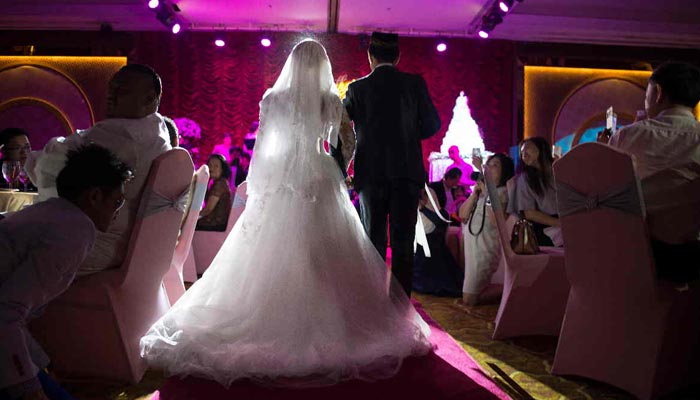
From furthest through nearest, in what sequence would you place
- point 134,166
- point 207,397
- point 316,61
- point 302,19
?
point 302,19, point 316,61, point 134,166, point 207,397

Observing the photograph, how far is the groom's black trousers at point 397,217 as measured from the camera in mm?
3103

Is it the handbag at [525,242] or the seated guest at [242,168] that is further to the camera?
the seated guest at [242,168]

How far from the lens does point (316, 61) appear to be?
10.2 feet

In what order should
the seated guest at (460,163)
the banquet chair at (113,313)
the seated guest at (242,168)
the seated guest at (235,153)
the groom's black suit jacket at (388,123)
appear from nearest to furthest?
the banquet chair at (113,313) < the groom's black suit jacket at (388,123) < the seated guest at (242,168) < the seated guest at (235,153) < the seated guest at (460,163)

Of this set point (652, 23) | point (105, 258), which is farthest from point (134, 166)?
point (652, 23)

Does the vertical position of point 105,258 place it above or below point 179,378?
above

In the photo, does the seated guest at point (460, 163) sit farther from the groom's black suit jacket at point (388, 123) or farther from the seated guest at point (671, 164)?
the seated guest at point (671, 164)

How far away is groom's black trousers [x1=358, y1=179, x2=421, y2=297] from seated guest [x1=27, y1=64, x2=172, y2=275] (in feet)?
4.13

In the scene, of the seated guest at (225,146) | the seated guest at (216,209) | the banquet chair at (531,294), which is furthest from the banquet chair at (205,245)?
the seated guest at (225,146)

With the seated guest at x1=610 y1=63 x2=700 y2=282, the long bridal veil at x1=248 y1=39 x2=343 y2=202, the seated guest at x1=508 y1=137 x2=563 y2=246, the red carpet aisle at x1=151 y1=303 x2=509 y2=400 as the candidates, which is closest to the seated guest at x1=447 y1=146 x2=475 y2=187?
the seated guest at x1=508 y1=137 x2=563 y2=246

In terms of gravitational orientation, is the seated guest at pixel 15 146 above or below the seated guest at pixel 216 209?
above

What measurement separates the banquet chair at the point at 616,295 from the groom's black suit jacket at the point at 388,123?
950 mm

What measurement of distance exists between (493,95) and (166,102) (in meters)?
6.12

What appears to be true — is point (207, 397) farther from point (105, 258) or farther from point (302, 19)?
point (302, 19)
